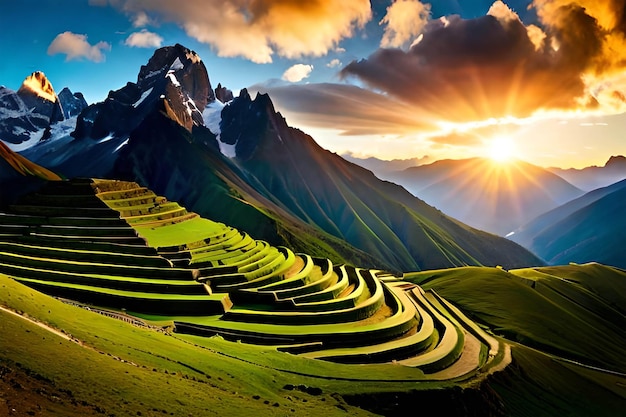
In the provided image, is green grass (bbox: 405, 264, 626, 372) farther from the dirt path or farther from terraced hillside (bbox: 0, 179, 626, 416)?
the dirt path

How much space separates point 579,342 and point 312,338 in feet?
253

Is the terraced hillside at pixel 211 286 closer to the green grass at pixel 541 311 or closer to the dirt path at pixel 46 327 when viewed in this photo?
the dirt path at pixel 46 327

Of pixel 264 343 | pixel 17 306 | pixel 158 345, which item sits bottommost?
pixel 264 343

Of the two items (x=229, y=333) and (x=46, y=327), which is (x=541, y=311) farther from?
(x=46, y=327)

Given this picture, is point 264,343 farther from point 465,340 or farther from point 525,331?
point 525,331

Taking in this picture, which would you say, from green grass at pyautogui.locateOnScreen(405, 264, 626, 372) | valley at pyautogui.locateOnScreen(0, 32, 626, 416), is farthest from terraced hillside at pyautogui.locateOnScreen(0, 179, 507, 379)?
green grass at pyautogui.locateOnScreen(405, 264, 626, 372)

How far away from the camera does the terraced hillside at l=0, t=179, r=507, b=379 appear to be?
164ft

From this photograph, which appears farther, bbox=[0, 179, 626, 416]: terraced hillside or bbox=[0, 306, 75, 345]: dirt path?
bbox=[0, 306, 75, 345]: dirt path

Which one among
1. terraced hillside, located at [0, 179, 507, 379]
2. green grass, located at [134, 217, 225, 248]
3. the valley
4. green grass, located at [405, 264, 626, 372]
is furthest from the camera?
green grass, located at [405, 264, 626, 372]

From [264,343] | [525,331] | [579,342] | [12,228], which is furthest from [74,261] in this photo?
[579,342]

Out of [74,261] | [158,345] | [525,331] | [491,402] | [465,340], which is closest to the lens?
[158,345]

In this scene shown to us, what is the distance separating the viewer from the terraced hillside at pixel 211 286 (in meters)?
50.1

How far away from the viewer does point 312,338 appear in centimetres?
5053

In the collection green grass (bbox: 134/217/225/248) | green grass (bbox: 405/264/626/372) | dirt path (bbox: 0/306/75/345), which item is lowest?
green grass (bbox: 405/264/626/372)
